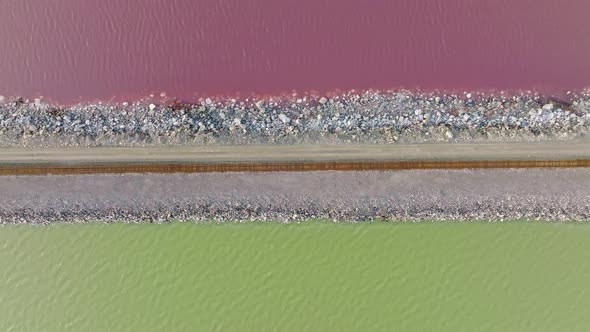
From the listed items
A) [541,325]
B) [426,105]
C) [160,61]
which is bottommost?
[541,325]

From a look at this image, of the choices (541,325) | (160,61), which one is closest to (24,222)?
(160,61)

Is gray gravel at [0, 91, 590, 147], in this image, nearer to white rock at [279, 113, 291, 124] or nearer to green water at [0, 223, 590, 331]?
white rock at [279, 113, 291, 124]

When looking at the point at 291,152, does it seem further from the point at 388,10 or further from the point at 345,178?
the point at 388,10

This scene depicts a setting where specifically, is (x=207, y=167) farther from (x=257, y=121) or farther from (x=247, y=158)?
(x=257, y=121)

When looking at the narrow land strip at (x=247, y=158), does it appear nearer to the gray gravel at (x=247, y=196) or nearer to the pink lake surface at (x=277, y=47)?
the gray gravel at (x=247, y=196)

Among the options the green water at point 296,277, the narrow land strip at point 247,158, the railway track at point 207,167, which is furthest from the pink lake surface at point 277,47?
the green water at point 296,277

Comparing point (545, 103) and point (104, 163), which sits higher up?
point (545, 103)

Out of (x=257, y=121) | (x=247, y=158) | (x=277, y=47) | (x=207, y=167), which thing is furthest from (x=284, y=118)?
(x=207, y=167)
